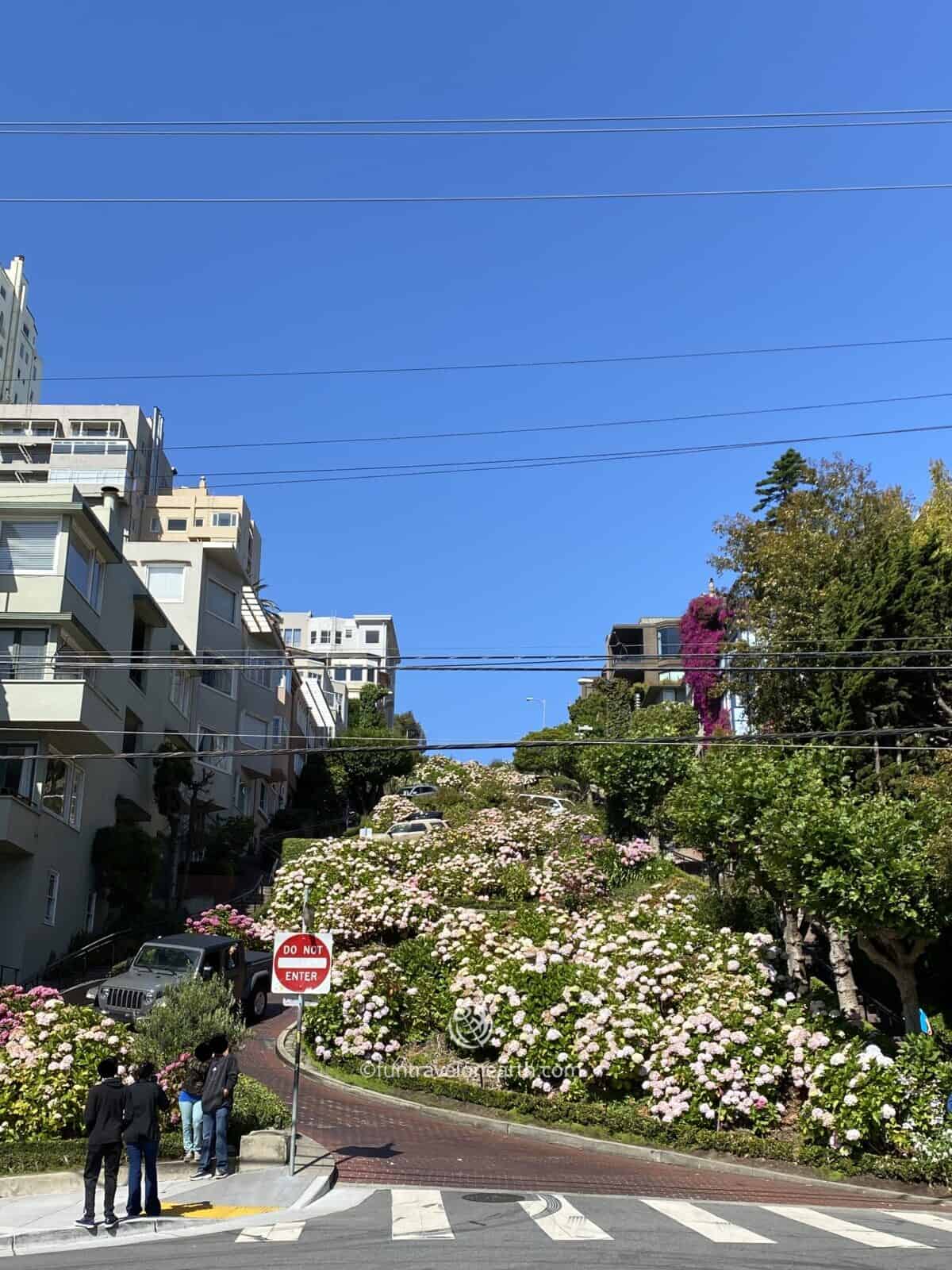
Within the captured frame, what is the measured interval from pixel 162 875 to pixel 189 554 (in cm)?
1290

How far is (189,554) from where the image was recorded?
48250mm

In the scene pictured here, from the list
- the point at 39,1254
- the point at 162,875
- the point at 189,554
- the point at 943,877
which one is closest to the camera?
the point at 39,1254

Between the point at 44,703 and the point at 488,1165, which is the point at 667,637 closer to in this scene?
the point at 44,703

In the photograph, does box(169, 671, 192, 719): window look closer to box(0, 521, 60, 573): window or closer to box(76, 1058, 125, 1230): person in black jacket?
box(0, 521, 60, 573): window

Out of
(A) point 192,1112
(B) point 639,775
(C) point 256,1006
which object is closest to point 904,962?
(A) point 192,1112

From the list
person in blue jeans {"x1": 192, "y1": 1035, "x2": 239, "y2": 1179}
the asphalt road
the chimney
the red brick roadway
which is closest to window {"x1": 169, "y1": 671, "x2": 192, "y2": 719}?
the chimney

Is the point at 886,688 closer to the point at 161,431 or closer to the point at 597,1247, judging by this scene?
the point at 597,1247

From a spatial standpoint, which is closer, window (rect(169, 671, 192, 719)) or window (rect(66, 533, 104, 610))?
window (rect(66, 533, 104, 610))

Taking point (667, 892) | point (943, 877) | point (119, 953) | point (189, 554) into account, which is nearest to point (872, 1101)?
point (943, 877)

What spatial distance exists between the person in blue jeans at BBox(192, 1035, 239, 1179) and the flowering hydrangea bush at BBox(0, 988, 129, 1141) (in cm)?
191

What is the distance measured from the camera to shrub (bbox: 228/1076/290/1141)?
1586cm

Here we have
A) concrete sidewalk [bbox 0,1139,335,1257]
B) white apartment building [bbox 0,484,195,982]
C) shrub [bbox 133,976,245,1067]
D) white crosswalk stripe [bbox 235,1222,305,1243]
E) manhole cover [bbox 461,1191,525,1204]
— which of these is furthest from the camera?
white apartment building [bbox 0,484,195,982]

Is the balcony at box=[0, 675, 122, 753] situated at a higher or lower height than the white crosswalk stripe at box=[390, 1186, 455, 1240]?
higher

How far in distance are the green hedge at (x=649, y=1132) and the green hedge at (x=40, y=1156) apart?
7089 millimetres
